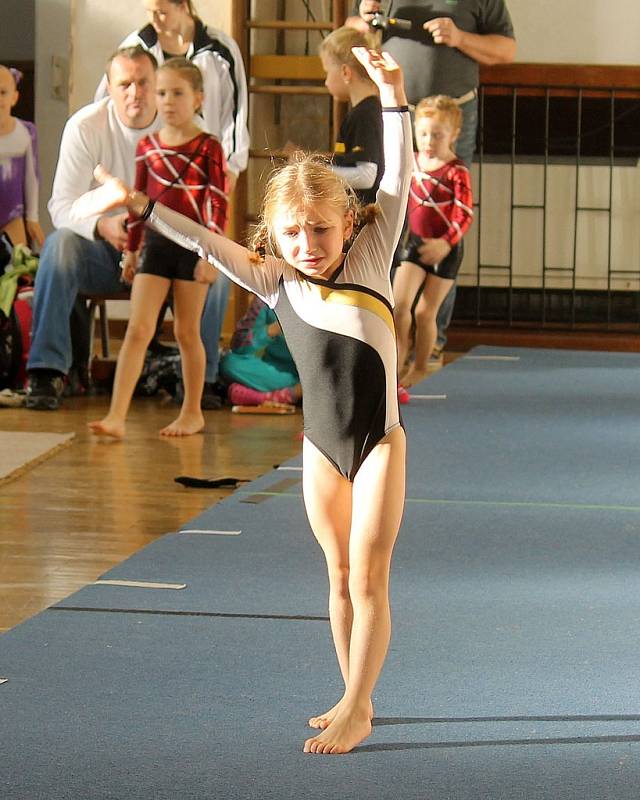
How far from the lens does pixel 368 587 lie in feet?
5.32

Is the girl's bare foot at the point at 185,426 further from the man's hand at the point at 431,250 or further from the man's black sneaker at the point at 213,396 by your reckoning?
the man's hand at the point at 431,250

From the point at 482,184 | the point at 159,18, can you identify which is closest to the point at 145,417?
the point at 159,18

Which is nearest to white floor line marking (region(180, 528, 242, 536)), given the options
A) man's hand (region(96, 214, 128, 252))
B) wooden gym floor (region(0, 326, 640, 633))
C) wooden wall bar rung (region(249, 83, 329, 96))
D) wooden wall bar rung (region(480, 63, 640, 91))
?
wooden gym floor (region(0, 326, 640, 633))

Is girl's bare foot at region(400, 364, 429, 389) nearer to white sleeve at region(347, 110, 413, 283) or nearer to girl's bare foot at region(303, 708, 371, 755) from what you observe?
white sleeve at region(347, 110, 413, 283)

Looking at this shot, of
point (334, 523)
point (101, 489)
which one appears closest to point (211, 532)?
point (101, 489)

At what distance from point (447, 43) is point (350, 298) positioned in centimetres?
370

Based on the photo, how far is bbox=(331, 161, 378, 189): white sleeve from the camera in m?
3.87

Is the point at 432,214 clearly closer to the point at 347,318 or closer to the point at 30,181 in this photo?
the point at 30,181

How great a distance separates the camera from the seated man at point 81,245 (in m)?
4.46

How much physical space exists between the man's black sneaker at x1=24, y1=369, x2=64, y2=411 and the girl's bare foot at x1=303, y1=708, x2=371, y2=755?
296 cm

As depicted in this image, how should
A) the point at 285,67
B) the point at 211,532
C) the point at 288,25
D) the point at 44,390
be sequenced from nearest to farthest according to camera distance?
the point at 211,532
the point at 44,390
the point at 288,25
the point at 285,67

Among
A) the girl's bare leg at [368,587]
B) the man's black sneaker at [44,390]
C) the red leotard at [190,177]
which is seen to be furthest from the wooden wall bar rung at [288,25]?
the girl's bare leg at [368,587]

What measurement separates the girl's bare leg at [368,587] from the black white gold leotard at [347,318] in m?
0.05

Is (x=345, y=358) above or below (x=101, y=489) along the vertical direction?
above
